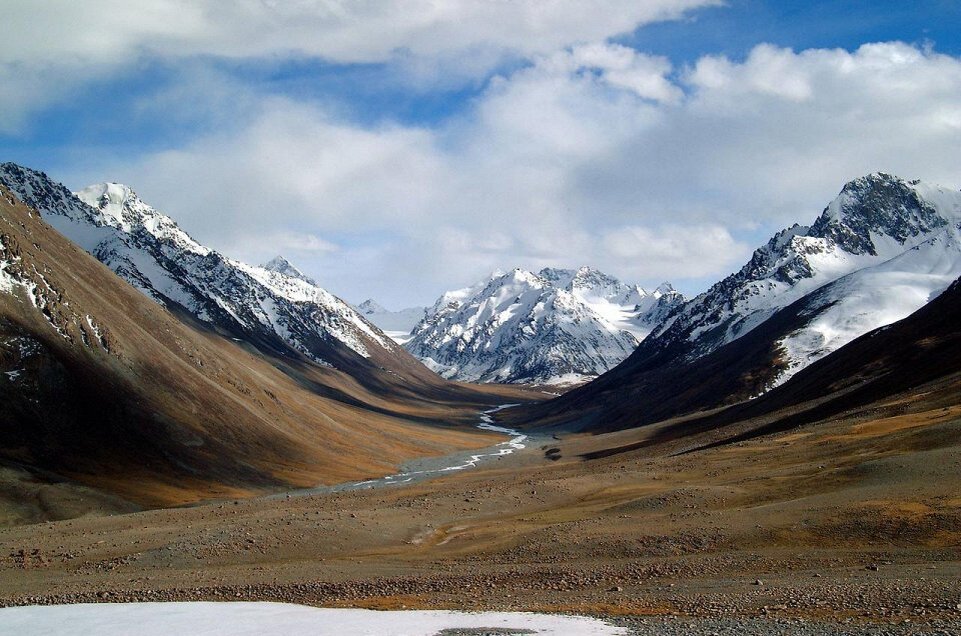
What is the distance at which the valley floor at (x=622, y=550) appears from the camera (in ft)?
85.1

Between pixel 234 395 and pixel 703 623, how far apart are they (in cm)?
14033

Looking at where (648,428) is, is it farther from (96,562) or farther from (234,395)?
(96,562)

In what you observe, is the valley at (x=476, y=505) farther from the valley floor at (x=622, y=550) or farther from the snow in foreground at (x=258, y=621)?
the snow in foreground at (x=258, y=621)

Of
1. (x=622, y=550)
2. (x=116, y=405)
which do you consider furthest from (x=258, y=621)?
(x=116, y=405)

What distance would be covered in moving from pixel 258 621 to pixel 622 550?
19.8 meters

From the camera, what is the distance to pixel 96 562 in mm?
44406

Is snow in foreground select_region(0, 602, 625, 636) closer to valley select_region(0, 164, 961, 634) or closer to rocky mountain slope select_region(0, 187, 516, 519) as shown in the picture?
valley select_region(0, 164, 961, 634)

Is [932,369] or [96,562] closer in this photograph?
[96,562]

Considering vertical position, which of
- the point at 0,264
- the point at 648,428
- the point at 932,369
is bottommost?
the point at 648,428

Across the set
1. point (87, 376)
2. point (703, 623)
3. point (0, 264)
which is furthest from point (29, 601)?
point (0, 264)

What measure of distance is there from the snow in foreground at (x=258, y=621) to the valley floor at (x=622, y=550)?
173 cm

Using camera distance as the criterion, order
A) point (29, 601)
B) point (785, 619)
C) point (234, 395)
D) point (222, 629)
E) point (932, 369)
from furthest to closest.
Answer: point (234, 395), point (932, 369), point (29, 601), point (222, 629), point (785, 619)

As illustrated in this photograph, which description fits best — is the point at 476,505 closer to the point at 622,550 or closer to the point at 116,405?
the point at 622,550

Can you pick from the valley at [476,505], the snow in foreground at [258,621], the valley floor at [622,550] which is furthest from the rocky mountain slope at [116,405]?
the snow in foreground at [258,621]
